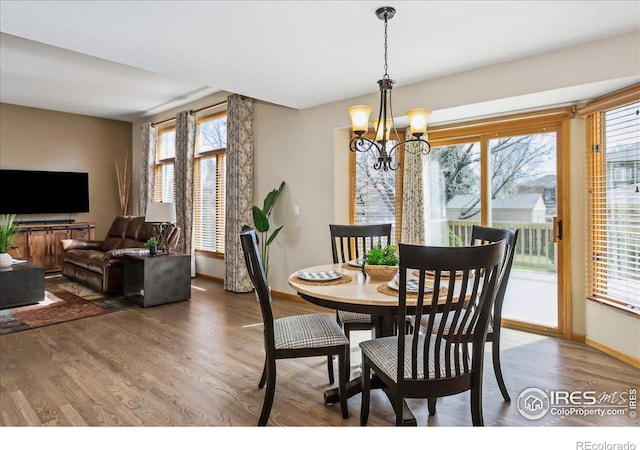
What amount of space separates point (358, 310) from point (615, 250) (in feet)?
8.27

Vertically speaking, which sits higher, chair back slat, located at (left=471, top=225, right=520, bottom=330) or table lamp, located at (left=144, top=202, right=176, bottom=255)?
table lamp, located at (left=144, top=202, right=176, bottom=255)

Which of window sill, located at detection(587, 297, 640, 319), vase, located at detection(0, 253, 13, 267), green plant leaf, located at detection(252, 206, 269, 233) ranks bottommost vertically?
window sill, located at detection(587, 297, 640, 319)

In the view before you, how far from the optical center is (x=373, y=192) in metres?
4.71

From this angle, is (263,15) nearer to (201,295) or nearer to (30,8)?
(30,8)

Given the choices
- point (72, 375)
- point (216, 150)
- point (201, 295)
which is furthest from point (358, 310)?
point (216, 150)

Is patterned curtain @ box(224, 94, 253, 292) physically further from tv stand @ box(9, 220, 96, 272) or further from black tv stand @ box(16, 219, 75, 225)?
black tv stand @ box(16, 219, 75, 225)

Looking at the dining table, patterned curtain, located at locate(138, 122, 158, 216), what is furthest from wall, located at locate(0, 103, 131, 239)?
the dining table

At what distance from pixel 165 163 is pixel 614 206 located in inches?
263

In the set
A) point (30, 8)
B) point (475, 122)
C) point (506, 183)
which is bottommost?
point (506, 183)

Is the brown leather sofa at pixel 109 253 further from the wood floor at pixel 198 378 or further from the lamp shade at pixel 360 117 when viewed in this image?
the lamp shade at pixel 360 117

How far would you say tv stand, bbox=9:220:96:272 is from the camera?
6523mm

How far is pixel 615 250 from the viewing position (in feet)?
10.5

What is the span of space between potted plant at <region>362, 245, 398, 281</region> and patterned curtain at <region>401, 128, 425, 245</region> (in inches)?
74.5

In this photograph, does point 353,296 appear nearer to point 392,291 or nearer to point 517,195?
point 392,291
